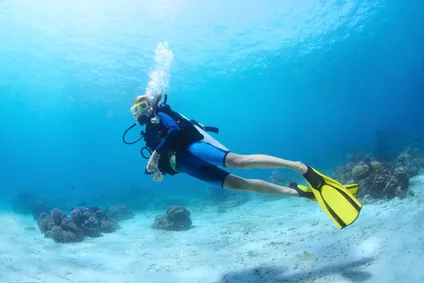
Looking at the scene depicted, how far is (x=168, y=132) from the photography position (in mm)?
4844

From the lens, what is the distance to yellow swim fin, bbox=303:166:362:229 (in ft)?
14.0

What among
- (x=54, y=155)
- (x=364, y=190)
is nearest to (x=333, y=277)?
(x=364, y=190)

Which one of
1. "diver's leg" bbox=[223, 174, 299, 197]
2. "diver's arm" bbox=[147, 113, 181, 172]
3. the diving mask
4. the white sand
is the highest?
the diving mask

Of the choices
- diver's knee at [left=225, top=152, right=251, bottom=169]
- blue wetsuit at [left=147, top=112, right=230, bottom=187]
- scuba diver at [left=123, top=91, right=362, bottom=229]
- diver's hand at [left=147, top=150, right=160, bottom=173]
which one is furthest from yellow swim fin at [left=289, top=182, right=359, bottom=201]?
diver's hand at [left=147, top=150, right=160, bottom=173]

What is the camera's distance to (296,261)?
16.2ft

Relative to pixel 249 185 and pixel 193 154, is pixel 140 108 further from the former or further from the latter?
pixel 249 185

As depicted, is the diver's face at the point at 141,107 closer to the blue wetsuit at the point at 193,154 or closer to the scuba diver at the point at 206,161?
the scuba diver at the point at 206,161

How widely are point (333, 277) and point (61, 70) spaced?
3125cm

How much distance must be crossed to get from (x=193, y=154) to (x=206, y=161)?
0.90 ft

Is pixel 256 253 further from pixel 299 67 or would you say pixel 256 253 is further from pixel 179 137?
pixel 299 67

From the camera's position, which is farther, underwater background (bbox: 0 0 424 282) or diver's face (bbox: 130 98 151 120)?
underwater background (bbox: 0 0 424 282)

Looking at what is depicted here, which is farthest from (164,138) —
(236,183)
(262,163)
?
(262,163)

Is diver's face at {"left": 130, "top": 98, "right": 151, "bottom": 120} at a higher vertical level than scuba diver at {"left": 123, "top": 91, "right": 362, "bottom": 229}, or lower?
higher

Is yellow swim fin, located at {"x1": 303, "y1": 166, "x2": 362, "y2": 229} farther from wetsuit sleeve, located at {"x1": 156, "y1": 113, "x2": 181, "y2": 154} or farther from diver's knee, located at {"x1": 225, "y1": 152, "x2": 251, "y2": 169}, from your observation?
wetsuit sleeve, located at {"x1": 156, "y1": 113, "x2": 181, "y2": 154}
